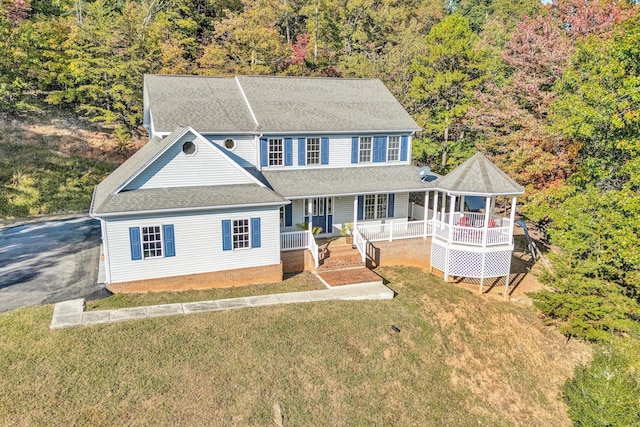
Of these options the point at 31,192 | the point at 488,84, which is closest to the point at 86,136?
the point at 31,192

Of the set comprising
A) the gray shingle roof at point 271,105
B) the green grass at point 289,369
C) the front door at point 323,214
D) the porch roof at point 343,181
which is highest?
the gray shingle roof at point 271,105

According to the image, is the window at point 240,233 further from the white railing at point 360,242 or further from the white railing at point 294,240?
the white railing at point 360,242

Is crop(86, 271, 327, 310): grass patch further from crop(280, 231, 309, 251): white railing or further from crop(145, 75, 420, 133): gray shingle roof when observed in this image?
crop(145, 75, 420, 133): gray shingle roof

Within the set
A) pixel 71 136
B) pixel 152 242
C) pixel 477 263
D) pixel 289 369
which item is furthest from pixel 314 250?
pixel 71 136

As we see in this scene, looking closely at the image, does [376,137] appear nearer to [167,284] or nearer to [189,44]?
[167,284]

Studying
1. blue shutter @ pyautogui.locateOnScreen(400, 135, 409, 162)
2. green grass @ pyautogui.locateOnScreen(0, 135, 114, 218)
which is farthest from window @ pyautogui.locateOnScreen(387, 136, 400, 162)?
green grass @ pyautogui.locateOnScreen(0, 135, 114, 218)

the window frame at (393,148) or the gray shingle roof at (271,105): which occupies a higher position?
the gray shingle roof at (271,105)

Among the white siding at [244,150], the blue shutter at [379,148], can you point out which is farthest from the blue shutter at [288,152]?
the blue shutter at [379,148]
